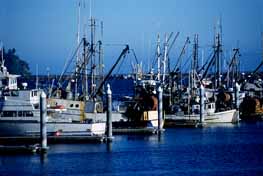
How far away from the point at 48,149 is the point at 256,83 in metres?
71.1

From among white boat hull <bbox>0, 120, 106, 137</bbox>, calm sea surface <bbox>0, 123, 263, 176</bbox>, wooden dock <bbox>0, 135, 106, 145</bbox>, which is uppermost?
white boat hull <bbox>0, 120, 106, 137</bbox>

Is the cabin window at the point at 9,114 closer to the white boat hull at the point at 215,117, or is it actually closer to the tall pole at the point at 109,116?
the tall pole at the point at 109,116

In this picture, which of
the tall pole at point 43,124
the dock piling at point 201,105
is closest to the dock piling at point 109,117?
the tall pole at point 43,124

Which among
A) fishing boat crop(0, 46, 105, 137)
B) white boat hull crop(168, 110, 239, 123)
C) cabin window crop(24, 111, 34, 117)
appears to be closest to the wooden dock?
fishing boat crop(0, 46, 105, 137)

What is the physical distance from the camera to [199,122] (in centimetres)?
10250

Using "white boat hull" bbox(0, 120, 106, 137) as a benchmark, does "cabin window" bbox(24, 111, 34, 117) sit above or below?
above

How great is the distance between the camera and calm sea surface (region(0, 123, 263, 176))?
6638 cm

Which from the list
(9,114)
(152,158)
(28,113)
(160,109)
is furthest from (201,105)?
(152,158)

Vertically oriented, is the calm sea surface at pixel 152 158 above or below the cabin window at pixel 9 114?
below

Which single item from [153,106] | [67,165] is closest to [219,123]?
[153,106]

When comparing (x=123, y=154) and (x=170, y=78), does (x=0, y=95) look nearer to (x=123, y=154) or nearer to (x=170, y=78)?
(x=123, y=154)

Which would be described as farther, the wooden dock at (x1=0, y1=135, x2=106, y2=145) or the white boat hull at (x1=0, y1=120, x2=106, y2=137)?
the white boat hull at (x1=0, y1=120, x2=106, y2=137)

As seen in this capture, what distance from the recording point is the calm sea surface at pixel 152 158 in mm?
66375

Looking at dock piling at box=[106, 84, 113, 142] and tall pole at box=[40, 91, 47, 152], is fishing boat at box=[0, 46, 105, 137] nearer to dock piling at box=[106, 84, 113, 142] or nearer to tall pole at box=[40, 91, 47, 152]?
dock piling at box=[106, 84, 113, 142]
